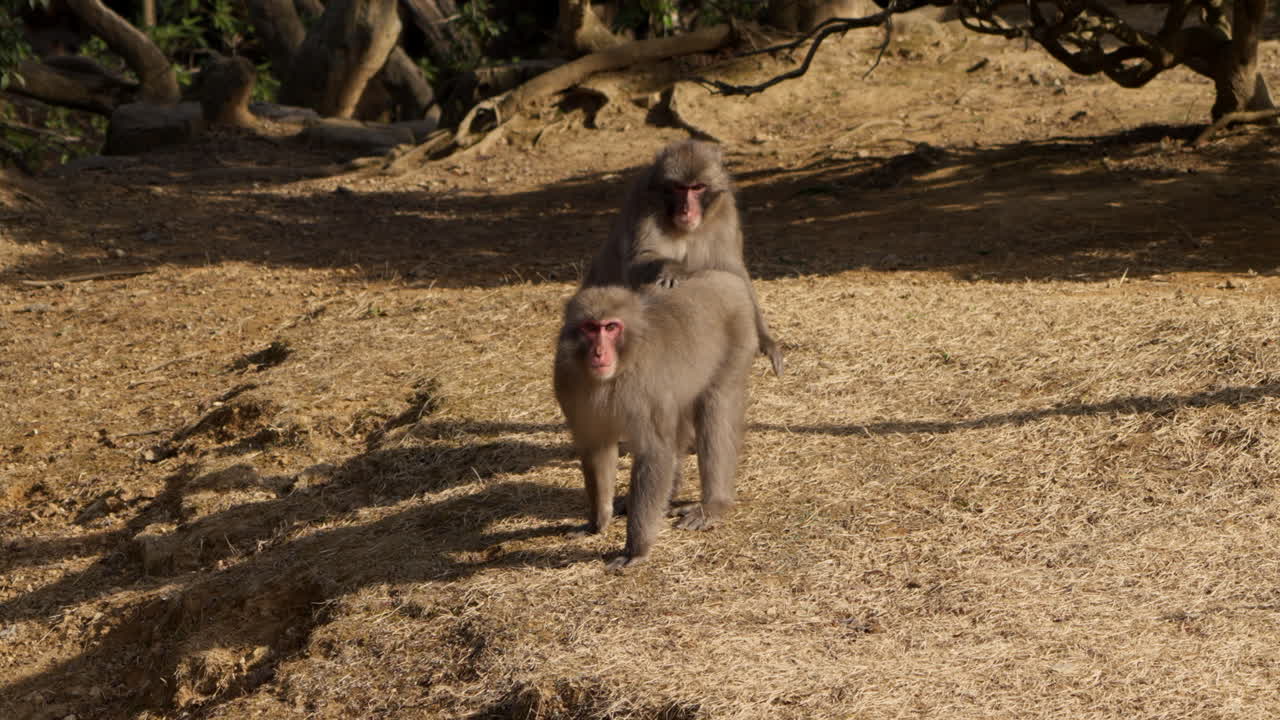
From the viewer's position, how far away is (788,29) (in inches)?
637

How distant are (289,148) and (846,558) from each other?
13.0 metres

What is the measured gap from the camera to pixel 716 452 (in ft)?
17.2

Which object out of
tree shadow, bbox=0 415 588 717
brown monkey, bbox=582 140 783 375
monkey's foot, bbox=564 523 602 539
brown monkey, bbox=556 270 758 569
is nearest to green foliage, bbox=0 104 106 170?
tree shadow, bbox=0 415 588 717

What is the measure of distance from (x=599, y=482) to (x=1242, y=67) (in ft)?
29.1

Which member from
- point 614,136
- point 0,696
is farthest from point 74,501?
point 614,136

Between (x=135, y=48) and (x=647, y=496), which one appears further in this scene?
(x=135, y=48)

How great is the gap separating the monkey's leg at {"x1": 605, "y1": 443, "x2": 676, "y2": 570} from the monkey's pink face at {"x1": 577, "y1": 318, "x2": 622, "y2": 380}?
14.7 inches

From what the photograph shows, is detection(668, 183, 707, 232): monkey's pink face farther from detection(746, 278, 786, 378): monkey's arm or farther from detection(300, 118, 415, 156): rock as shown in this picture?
detection(300, 118, 415, 156): rock

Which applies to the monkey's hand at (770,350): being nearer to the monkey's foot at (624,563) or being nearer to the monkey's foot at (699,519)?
the monkey's foot at (699,519)

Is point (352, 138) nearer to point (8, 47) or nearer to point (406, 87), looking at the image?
point (406, 87)

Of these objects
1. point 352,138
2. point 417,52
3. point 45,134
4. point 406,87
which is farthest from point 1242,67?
point 417,52

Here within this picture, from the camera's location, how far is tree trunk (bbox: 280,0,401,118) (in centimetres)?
1755

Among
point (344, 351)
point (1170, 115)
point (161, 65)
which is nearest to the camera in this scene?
point (344, 351)

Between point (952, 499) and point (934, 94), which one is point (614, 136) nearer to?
point (934, 94)
